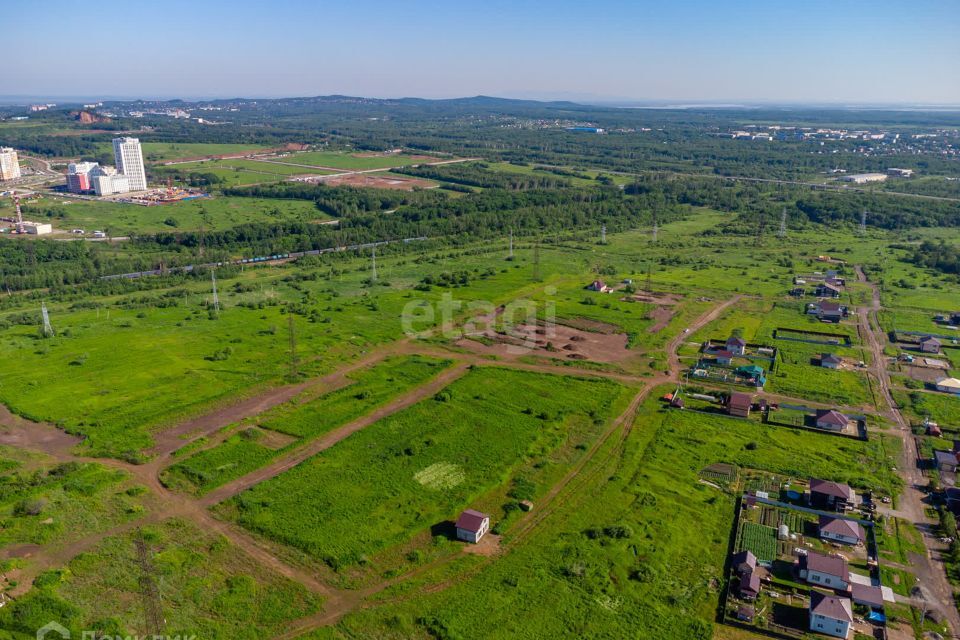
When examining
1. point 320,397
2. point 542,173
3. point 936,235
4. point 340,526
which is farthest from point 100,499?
point 542,173

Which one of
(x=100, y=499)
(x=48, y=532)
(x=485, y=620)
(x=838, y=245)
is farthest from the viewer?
(x=838, y=245)

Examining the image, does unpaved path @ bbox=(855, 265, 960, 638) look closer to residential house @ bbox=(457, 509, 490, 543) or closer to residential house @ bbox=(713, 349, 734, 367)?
residential house @ bbox=(713, 349, 734, 367)

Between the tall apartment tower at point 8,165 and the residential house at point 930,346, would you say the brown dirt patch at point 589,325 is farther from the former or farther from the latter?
the tall apartment tower at point 8,165

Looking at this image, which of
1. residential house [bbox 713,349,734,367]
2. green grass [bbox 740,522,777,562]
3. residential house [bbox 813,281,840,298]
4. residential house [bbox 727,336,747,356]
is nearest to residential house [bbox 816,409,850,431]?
residential house [bbox 713,349,734,367]

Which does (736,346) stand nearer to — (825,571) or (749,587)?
(825,571)

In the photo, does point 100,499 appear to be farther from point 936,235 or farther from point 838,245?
point 936,235

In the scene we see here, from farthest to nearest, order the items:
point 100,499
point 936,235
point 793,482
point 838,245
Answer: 1. point 936,235
2. point 838,245
3. point 793,482
4. point 100,499

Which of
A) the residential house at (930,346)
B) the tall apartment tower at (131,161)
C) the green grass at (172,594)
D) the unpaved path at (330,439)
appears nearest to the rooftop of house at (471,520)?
the green grass at (172,594)
